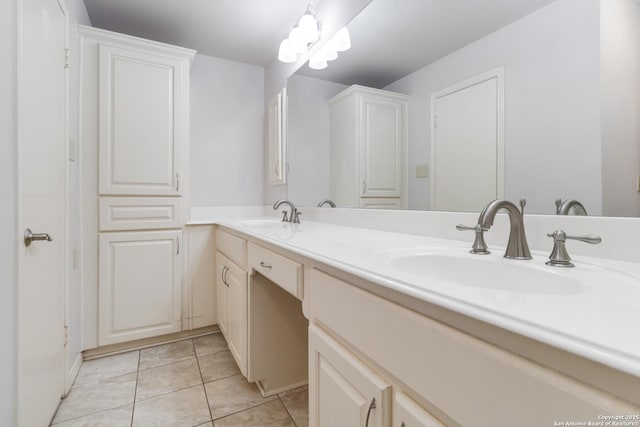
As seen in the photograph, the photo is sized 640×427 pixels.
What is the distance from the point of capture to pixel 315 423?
2.85 feet

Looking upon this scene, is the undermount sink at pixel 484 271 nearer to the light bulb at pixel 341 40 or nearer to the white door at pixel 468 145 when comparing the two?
the white door at pixel 468 145

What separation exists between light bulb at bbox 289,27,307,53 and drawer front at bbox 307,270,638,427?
182 centimetres

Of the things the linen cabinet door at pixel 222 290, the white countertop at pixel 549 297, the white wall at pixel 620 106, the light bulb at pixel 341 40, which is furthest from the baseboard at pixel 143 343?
the white wall at pixel 620 106

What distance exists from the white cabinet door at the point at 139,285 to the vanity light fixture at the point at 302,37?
147 centimetres

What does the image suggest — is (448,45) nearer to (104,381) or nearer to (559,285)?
(559,285)

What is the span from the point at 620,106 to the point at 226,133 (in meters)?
2.55

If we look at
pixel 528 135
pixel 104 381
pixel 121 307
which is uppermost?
pixel 528 135

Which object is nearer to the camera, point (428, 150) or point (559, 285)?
point (559, 285)

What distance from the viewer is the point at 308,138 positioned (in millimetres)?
2123

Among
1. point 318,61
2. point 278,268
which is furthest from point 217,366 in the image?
point 318,61

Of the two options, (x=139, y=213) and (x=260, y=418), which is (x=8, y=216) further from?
(x=260, y=418)

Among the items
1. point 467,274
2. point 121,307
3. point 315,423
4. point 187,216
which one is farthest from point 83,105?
point 467,274

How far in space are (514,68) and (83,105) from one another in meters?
2.26

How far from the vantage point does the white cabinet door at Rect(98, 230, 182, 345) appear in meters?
A: 1.92
